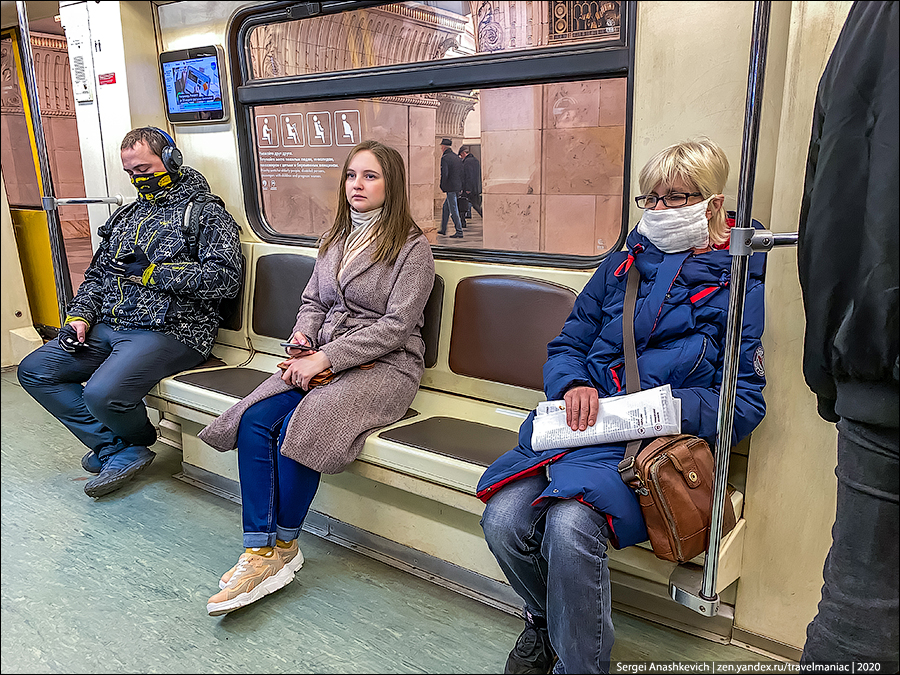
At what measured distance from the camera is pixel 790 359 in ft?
6.28

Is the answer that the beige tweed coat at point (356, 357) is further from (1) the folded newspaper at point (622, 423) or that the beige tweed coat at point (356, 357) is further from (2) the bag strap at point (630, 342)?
(2) the bag strap at point (630, 342)

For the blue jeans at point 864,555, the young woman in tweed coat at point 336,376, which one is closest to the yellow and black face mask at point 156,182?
the young woman in tweed coat at point 336,376

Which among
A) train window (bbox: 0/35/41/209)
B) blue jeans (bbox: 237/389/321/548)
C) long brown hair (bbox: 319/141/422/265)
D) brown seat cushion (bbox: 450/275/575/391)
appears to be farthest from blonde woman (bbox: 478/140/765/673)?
train window (bbox: 0/35/41/209)

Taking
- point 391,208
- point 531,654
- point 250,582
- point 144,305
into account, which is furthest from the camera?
point 144,305

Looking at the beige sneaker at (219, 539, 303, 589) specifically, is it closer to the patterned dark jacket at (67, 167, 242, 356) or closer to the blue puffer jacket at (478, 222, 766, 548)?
the blue puffer jacket at (478, 222, 766, 548)

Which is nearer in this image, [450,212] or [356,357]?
[356,357]

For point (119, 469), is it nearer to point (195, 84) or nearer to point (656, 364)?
point (195, 84)

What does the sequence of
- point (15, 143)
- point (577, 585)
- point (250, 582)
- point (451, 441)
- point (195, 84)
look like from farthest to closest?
1. point (15, 143)
2. point (195, 84)
3. point (451, 441)
4. point (250, 582)
5. point (577, 585)

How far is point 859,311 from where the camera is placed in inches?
46.9

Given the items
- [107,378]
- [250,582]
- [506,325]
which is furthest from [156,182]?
[250,582]

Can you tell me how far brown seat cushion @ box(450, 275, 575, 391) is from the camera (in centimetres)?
260

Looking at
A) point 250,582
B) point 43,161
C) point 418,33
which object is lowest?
point 250,582

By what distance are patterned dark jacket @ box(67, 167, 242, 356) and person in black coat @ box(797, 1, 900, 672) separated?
272cm

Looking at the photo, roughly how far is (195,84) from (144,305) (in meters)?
1.27
